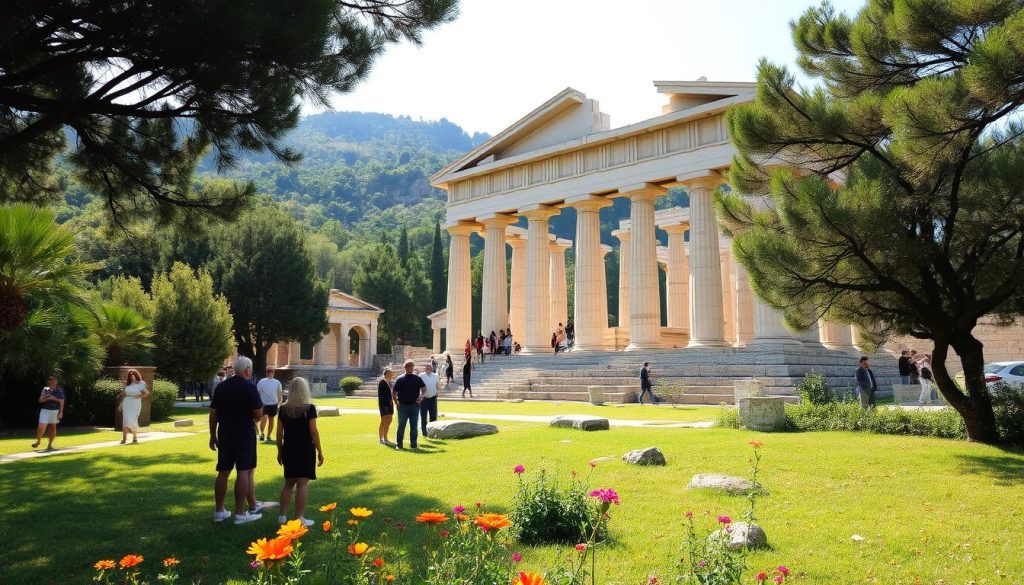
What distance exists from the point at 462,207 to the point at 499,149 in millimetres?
4027

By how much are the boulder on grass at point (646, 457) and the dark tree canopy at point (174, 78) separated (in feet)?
22.9

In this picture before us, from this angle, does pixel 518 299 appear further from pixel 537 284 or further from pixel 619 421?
pixel 619 421

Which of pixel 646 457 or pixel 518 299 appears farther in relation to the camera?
pixel 518 299

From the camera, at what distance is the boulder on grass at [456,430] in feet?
50.5

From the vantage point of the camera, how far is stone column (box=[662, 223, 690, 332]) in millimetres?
40219

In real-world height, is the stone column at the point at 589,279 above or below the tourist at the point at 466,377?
above

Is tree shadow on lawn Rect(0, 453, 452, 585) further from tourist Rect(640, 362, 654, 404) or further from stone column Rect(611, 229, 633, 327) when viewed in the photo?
stone column Rect(611, 229, 633, 327)

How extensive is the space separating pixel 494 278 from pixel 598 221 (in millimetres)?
7293

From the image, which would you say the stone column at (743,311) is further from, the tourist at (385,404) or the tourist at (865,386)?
the tourist at (385,404)

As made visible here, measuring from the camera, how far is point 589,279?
3569 cm

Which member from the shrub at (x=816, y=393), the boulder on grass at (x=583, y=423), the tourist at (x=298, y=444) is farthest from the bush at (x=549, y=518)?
the shrub at (x=816, y=393)

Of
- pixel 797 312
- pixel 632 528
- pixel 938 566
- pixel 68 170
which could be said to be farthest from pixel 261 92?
pixel 797 312

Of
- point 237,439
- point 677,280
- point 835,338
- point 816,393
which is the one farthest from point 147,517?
point 677,280

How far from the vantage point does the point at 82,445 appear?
16.6 metres
